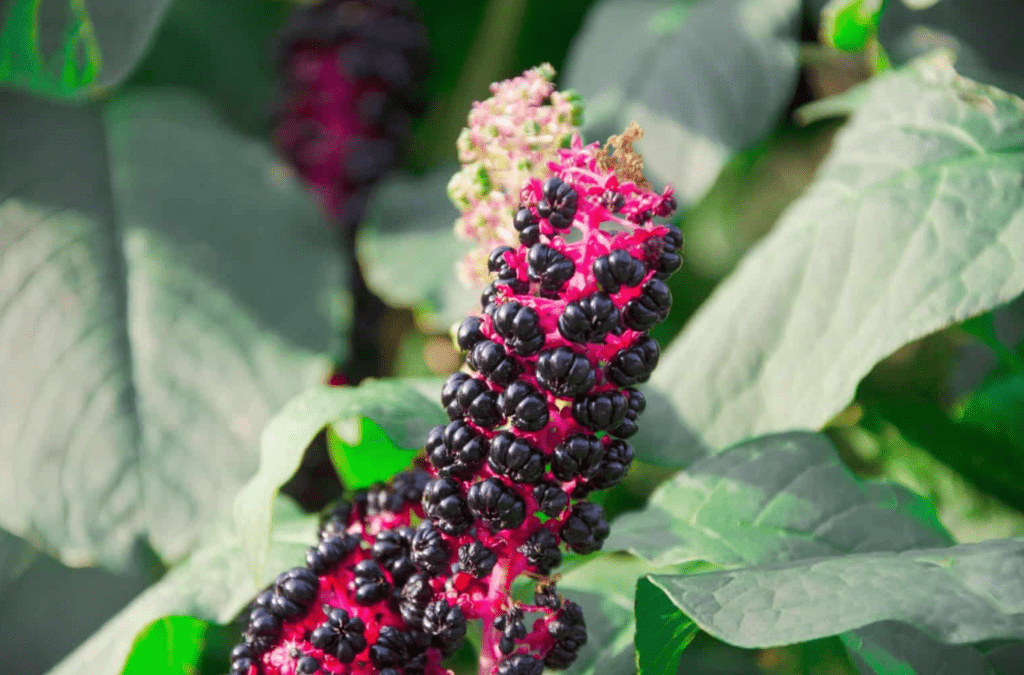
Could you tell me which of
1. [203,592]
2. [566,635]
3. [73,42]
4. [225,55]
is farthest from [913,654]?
[225,55]

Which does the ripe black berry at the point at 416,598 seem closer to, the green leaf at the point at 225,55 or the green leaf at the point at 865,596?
the green leaf at the point at 865,596

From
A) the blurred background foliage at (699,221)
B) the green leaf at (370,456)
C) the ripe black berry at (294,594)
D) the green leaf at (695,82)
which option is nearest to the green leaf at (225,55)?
the blurred background foliage at (699,221)

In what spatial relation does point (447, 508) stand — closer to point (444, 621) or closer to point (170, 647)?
point (444, 621)

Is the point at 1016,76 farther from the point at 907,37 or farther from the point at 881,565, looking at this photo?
the point at 881,565

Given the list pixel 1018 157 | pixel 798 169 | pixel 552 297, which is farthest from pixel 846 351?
pixel 798 169

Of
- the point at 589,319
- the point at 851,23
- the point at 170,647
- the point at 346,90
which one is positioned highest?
the point at 851,23

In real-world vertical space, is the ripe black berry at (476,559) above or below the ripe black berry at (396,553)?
above
